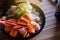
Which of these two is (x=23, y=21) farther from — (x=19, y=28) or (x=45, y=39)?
(x=45, y=39)

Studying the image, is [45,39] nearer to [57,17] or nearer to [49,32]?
[49,32]

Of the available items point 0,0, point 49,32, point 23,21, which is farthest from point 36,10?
point 0,0

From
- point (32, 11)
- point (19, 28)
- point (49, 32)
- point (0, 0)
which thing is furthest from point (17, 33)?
point (0, 0)

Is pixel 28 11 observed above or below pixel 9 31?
above

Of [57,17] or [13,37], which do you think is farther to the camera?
[57,17]

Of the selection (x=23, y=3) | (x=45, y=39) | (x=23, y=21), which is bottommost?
(x=45, y=39)

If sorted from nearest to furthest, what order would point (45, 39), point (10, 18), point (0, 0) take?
point (10, 18)
point (45, 39)
point (0, 0)

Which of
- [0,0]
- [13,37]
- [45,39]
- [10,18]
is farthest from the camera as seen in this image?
[0,0]
